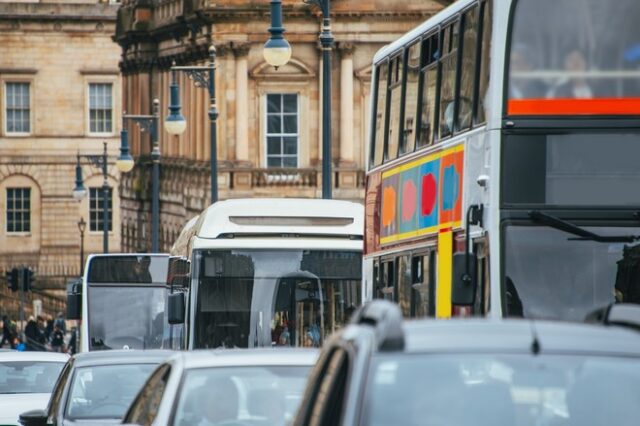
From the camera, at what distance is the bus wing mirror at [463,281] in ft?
48.6

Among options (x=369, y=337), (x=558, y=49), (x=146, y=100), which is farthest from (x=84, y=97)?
(x=369, y=337)

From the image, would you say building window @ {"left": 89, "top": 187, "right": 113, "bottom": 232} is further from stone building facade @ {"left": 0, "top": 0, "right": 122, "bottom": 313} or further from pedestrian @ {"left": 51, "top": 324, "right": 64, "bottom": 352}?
pedestrian @ {"left": 51, "top": 324, "right": 64, "bottom": 352}

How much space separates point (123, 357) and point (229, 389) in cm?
563

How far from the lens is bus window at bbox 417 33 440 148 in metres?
17.8

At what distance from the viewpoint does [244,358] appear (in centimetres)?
1170

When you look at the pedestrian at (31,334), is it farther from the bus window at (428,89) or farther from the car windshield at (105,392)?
the car windshield at (105,392)

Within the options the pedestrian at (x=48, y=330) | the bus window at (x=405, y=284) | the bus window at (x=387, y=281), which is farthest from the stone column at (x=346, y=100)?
the bus window at (x=405, y=284)

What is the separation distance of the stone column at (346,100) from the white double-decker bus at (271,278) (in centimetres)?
3661

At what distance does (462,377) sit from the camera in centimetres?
784

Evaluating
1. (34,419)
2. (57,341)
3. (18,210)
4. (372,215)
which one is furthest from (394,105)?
(18,210)

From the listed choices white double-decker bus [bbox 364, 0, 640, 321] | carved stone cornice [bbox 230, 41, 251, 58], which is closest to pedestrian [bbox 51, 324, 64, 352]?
carved stone cornice [bbox 230, 41, 251, 58]

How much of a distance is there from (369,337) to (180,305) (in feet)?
48.0

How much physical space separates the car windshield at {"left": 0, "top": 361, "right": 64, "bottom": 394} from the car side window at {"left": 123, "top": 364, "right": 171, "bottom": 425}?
9661 mm

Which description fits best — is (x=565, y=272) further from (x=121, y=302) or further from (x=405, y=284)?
(x=121, y=302)
